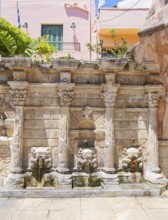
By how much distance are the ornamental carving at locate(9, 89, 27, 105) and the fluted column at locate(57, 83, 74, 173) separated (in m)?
1.01

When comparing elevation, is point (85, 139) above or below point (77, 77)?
below

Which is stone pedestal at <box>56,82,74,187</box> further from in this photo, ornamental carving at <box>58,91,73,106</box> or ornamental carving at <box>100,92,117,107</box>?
ornamental carving at <box>100,92,117,107</box>

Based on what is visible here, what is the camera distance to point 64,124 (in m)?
6.82

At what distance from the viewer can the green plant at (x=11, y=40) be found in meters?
12.3

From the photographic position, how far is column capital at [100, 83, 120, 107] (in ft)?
22.7

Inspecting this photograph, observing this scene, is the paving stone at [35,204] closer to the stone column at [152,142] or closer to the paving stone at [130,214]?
the paving stone at [130,214]

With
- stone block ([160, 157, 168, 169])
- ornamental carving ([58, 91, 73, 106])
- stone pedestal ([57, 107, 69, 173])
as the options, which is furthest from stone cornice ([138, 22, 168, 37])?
stone block ([160, 157, 168, 169])

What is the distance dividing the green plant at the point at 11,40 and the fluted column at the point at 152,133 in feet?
27.3

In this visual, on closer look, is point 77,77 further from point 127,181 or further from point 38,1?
point 38,1

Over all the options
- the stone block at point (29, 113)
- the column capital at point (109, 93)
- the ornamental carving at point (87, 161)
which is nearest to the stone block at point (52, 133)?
the stone block at point (29, 113)

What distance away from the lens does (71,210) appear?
5.11 metres

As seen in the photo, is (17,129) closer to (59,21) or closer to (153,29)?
(153,29)

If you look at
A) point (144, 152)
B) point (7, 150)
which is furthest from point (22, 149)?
point (144, 152)

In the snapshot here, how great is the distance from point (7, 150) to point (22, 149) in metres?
0.53
